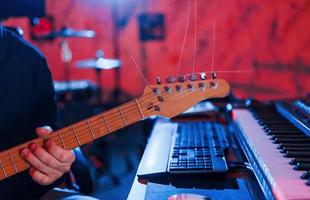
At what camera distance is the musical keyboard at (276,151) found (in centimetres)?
91

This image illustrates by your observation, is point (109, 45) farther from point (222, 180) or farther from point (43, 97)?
point (222, 180)

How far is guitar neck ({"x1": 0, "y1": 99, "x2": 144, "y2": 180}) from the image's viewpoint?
3.92 ft

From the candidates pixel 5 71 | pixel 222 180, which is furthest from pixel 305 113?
pixel 5 71

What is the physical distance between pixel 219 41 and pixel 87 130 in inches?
148

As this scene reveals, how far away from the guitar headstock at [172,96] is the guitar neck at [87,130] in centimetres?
3

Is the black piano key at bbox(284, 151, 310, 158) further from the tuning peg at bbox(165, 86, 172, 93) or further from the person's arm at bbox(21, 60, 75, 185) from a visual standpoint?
the person's arm at bbox(21, 60, 75, 185)

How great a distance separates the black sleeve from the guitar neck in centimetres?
33

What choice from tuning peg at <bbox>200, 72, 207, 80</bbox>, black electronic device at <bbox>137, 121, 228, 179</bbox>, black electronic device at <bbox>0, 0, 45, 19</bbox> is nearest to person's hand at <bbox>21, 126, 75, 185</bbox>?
black electronic device at <bbox>137, 121, 228, 179</bbox>

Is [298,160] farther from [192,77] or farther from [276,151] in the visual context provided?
[192,77]

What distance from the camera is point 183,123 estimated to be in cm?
184

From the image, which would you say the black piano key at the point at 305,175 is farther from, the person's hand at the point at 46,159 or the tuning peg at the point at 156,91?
the person's hand at the point at 46,159

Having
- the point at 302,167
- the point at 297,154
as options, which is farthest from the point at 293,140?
the point at 302,167

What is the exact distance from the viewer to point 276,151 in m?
1.19

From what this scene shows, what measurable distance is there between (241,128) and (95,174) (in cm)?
240
